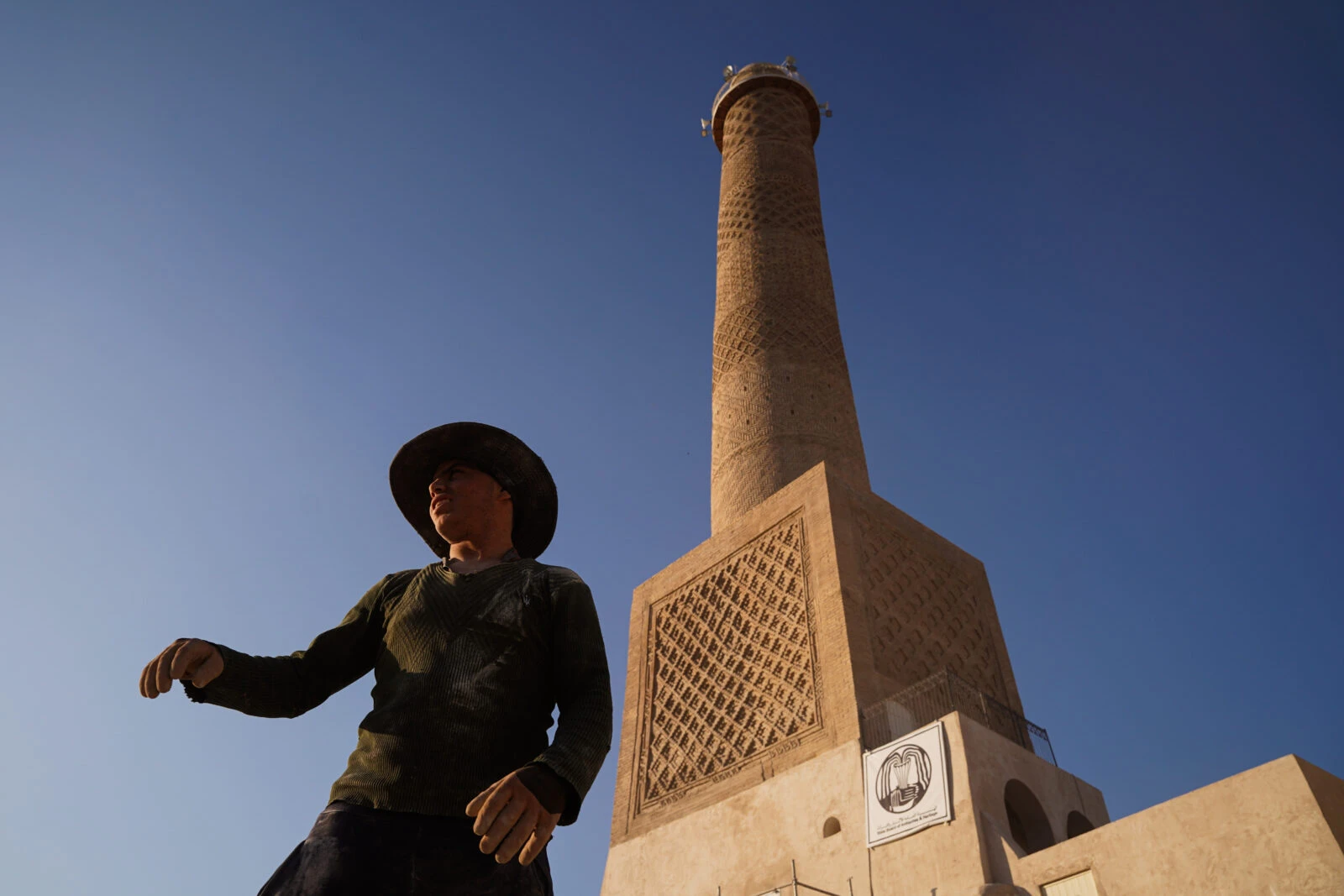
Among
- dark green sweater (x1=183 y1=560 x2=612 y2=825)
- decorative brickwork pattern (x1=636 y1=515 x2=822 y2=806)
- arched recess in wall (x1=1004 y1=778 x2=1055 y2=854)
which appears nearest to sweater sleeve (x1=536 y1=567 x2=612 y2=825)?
dark green sweater (x1=183 y1=560 x2=612 y2=825)

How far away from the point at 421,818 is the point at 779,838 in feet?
16.3

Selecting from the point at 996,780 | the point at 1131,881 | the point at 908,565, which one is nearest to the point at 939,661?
the point at 908,565

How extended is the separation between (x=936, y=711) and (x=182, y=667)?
5.52m

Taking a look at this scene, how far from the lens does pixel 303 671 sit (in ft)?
5.77

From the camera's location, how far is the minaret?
565cm

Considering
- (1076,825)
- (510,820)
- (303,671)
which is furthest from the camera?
(1076,825)

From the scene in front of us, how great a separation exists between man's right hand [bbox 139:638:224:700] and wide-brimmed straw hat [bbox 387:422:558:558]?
54 cm

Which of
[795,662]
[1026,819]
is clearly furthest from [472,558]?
[1026,819]

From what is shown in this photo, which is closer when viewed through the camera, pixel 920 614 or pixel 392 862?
pixel 392 862

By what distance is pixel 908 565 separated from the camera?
7625mm

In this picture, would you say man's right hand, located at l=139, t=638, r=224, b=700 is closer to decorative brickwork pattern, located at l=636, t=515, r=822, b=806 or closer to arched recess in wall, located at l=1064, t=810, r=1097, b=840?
decorative brickwork pattern, located at l=636, t=515, r=822, b=806

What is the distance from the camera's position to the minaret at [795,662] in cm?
565

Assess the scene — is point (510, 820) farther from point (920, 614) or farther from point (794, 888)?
point (920, 614)

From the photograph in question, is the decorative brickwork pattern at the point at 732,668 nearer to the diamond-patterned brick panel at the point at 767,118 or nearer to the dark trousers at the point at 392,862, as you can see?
the dark trousers at the point at 392,862
